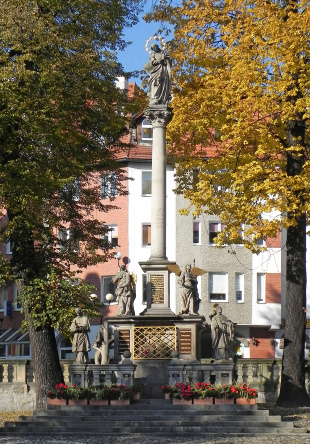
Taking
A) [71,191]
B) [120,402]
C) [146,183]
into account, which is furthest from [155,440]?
[146,183]

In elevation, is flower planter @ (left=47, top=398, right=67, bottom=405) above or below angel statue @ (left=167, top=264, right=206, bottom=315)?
below

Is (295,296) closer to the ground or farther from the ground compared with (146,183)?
closer to the ground

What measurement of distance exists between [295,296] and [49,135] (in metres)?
7.89

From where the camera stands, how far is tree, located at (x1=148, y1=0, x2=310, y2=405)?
95.6ft

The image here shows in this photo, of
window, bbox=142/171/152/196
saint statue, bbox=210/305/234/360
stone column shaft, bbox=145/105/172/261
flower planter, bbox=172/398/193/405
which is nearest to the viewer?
flower planter, bbox=172/398/193/405

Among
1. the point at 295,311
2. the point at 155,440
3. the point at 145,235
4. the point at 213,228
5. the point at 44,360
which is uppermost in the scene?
the point at 213,228

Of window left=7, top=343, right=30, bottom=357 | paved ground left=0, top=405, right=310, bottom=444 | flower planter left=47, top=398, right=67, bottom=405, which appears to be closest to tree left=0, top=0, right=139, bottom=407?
flower planter left=47, top=398, right=67, bottom=405

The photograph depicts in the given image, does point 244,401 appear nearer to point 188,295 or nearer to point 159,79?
point 188,295

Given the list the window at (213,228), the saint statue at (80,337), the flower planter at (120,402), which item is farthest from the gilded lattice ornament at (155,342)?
the window at (213,228)

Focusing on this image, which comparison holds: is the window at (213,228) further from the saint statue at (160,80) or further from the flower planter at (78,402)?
the flower planter at (78,402)

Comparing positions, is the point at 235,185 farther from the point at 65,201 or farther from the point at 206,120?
the point at 65,201

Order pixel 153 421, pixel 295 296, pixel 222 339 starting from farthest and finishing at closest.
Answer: pixel 295 296 < pixel 222 339 < pixel 153 421

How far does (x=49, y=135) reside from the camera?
97.9 feet

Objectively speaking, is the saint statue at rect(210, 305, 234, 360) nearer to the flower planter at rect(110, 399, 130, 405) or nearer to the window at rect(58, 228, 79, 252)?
the flower planter at rect(110, 399, 130, 405)
